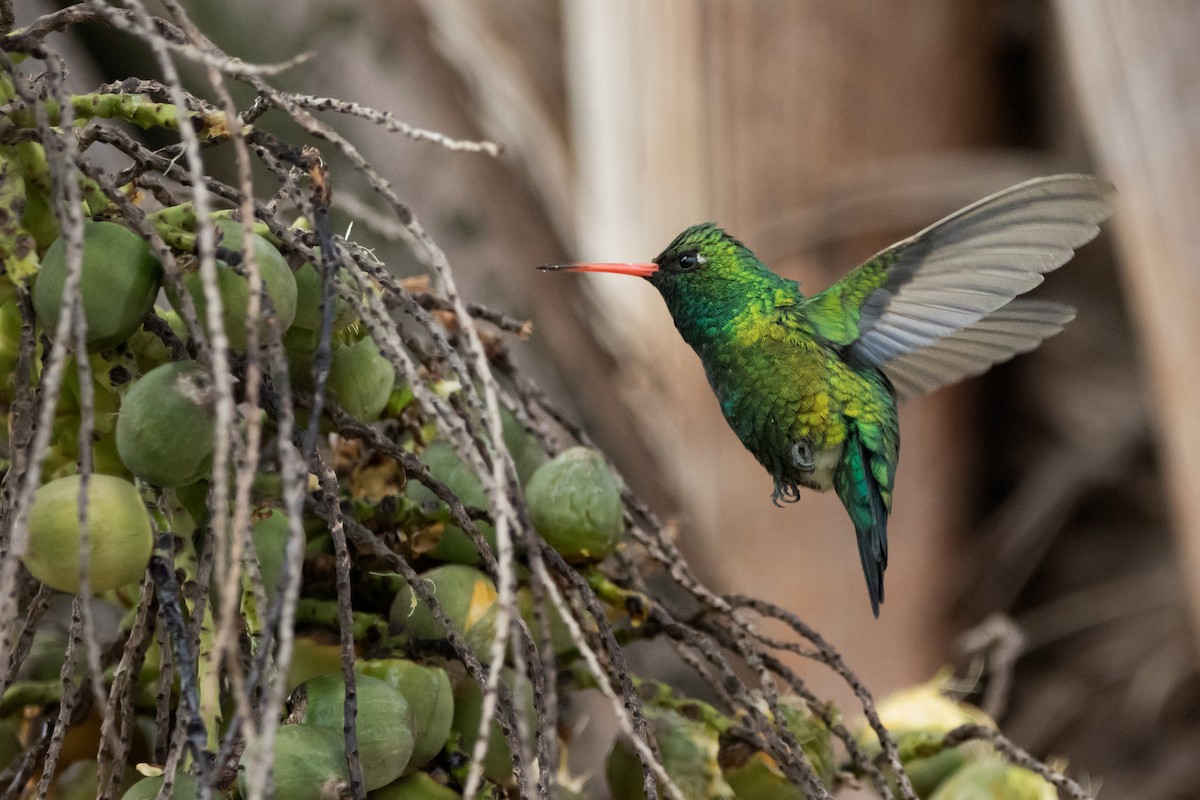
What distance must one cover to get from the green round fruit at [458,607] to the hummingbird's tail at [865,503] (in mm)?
399

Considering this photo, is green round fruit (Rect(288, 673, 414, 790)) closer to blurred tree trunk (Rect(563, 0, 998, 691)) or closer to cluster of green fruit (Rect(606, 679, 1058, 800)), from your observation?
cluster of green fruit (Rect(606, 679, 1058, 800))

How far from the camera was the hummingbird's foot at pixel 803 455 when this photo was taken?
0.99m

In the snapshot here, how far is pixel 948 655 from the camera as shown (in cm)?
241

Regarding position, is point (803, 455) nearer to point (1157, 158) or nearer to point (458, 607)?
point (458, 607)

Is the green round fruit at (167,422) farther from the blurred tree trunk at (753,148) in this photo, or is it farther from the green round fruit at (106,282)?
the blurred tree trunk at (753,148)

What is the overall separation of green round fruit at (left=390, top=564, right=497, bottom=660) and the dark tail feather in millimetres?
394

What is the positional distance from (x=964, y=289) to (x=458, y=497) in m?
0.48

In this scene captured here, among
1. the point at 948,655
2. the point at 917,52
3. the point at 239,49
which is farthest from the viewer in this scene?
the point at 948,655

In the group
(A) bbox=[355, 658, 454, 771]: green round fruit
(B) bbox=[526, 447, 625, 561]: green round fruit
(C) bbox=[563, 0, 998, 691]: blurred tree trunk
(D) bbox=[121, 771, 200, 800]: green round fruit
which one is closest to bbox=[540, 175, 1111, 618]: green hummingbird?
(B) bbox=[526, 447, 625, 561]: green round fruit

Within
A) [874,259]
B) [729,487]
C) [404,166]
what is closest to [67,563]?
[874,259]

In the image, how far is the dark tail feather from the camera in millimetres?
946

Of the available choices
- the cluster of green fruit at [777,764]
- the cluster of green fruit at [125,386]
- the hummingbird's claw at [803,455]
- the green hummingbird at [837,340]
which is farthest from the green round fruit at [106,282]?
the hummingbird's claw at [803,455]

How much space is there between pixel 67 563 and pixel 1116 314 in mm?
2385

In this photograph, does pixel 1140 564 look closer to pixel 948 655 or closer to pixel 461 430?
pixel 948 655
